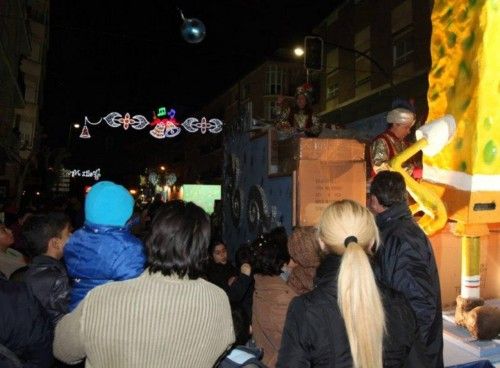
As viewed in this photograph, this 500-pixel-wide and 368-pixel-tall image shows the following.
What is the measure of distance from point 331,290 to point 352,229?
295 mm

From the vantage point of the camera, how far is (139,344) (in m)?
1.80

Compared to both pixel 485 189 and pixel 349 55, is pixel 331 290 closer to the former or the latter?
pixel 485 189

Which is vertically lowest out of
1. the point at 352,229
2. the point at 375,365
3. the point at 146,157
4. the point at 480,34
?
the point at 375,365

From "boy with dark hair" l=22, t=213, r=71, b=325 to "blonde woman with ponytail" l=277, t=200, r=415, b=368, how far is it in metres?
1.42

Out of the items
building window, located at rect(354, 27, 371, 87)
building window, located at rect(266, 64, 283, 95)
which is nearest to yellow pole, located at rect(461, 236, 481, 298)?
building window, located at rect(354, 27, 371, 87)

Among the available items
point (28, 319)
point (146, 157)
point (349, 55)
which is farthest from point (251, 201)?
point (146, 157)

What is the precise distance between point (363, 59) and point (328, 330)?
23.0 m

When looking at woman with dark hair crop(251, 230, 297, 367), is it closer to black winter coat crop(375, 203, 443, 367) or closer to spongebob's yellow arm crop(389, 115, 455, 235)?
black winter coat crop(375, 203, 443, 367)

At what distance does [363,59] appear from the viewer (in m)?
23.2

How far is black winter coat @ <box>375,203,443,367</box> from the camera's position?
2.73 m

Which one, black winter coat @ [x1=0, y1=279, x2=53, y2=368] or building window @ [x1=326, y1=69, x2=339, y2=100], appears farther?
building window @ [x1=326, y1=69, x2=339, y2=100]

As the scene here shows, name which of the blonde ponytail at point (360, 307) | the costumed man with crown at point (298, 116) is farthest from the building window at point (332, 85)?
the blonde ponytail at point (360, 307)

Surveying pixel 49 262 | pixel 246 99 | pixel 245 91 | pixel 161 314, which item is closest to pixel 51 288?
pixel 49 262

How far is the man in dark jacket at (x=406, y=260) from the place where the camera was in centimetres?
274
